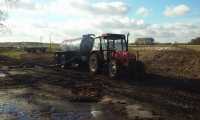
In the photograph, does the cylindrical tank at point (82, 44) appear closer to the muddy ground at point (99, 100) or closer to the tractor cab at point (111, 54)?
the tractor cab at point (111, 54)

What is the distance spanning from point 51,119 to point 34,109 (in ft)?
4.94

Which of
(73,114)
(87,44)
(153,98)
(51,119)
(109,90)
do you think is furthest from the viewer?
(87,44)

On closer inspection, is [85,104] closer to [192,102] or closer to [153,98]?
[153,98]

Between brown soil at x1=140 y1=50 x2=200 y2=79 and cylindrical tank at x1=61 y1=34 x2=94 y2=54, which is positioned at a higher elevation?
cylindrical tank at x1=61 y1=34 x2=94 y2=54

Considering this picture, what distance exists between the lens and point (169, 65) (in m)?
26.8

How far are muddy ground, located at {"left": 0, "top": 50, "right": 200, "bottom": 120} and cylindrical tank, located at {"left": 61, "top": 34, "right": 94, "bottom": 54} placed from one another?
6605 mm

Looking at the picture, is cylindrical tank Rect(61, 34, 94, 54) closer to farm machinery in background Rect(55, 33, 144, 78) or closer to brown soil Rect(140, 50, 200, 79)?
farm machinery in background Rect(55, 33, 144, 78)

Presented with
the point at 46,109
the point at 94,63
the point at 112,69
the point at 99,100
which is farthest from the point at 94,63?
the point at 46,109

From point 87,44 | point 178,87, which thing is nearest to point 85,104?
point 178,87

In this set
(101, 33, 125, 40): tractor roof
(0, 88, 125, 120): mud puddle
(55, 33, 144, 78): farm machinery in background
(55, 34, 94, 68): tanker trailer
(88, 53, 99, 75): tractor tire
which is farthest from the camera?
(55, 34, 94, 68): tanker trailer

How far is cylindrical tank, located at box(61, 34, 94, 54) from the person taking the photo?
78.2ft

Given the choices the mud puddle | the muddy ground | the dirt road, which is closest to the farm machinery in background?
the muddy ground

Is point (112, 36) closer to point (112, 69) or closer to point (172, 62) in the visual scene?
point (112, 69)

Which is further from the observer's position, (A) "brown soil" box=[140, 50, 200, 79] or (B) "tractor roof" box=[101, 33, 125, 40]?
(A) "brown soil" box=[140, 50, 200, 79]
